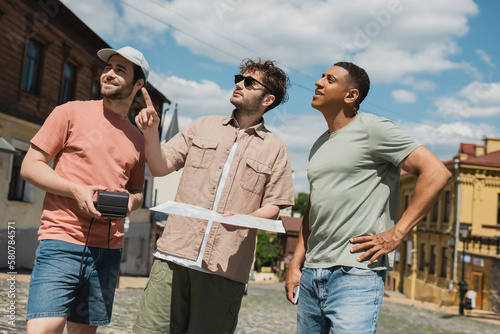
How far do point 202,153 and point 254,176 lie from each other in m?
0.36

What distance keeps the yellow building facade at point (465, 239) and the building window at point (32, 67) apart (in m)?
19.7

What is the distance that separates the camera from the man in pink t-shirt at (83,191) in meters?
2.67

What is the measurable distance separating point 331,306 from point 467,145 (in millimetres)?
42188

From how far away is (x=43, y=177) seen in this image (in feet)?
8.79

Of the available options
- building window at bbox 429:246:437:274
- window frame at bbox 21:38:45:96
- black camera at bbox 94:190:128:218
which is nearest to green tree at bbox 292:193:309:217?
building window at bbox 429:246:437:274

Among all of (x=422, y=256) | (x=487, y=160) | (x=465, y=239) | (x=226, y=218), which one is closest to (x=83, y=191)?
(x=226, y=218)

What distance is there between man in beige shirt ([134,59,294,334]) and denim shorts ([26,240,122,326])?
0.26m

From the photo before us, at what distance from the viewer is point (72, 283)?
9.03 ft

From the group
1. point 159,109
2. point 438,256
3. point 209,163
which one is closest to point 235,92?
point 209,163

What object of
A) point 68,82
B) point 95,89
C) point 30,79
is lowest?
point 30,79

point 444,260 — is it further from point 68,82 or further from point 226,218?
point 226,218

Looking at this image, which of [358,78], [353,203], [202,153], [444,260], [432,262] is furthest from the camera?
[432,262]

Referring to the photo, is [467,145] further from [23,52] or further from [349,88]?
[349,88]

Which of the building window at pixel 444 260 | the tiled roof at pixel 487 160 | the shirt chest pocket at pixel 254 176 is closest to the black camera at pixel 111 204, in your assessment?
the shirt chest pocket at pixel 254 176
